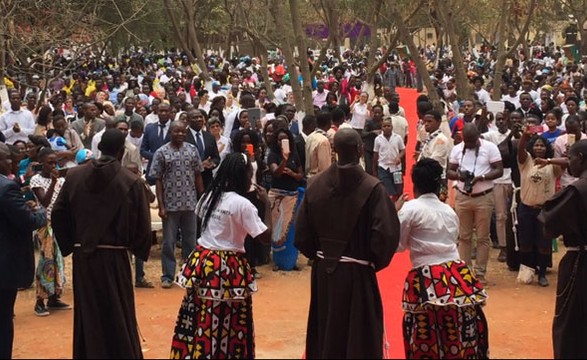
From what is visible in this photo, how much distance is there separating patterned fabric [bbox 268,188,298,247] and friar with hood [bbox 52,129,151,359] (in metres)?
4.34

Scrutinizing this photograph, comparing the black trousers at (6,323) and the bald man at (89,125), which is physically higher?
the bald man at (89,125)

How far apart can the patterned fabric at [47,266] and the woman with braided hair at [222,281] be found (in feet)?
9.44

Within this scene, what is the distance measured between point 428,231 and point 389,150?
5.83 m

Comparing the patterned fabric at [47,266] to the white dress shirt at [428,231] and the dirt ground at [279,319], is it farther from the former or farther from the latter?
the white dress shirt at [428,231]

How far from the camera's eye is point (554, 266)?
1112 cm

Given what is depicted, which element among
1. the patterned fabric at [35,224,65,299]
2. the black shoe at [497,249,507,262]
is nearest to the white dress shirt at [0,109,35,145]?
the patterned fabric at [35,224,65,299]

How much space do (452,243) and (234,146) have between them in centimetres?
445

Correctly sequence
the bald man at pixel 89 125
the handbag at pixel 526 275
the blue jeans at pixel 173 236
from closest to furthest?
the blue jeans at pixel 173 236, the handbag at pixel 526 275, the bald man at pixel 89 125

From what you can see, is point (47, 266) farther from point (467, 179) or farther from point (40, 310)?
point (467, 179)

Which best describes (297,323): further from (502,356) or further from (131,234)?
(131,234)

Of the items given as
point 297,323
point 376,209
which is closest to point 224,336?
point 376,209

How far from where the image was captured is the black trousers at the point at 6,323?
265 inches

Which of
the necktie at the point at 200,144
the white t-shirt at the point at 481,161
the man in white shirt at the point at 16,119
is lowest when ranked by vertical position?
the white t-shirt at the point at 481,161

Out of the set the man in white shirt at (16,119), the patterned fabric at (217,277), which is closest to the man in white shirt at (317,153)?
the patterned fabric at (217,277)
